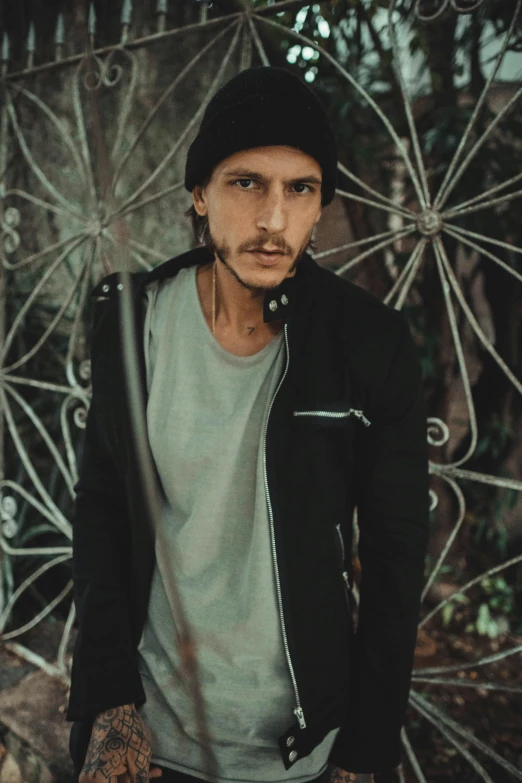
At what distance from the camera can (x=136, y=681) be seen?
4.28ft

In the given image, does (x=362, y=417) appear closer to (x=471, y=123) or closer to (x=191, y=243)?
(x=471, y=123)

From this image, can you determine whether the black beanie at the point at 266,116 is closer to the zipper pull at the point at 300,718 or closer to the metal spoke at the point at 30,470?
the zipper pull at the point at 300,718

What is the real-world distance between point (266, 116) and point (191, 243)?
4.93 ft

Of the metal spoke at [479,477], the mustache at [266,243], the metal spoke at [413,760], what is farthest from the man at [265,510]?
the metal spoke at [413,760]

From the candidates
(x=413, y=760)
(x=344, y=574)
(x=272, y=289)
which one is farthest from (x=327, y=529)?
(x=413, y=760)

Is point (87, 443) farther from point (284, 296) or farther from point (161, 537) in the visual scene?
point (161, 537)

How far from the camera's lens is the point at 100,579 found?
1.35 metres

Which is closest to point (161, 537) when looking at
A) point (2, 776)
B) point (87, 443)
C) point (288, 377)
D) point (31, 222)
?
point (288, 377)

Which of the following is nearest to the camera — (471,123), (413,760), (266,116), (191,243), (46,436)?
(266,116)

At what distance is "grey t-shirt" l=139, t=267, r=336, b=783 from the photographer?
124cm

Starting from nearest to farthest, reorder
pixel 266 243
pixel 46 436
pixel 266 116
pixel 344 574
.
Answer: pixel 266 116, pixel 266 243, pixel 344 574, pixel 46 436

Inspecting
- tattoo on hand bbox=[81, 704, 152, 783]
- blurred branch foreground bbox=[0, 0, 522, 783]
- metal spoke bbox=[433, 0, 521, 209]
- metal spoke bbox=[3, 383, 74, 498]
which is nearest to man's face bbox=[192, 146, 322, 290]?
metal spoke bbox=[433, 0, 521, 209]

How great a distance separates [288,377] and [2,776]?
210cm

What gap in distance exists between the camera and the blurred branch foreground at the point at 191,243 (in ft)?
6.73
